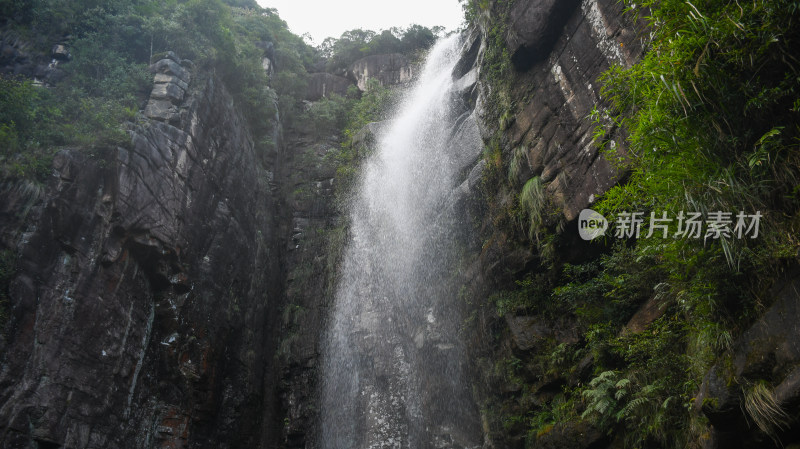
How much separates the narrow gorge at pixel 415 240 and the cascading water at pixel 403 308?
0.08 meters

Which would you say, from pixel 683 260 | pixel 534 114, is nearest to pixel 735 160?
pixel 683 260

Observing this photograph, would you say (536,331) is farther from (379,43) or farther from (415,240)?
(379,43)

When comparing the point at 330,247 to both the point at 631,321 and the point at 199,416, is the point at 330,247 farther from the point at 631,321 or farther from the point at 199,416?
the point at 631,321

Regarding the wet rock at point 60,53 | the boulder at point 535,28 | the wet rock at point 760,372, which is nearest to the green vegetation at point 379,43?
the wet rock at point 60,53

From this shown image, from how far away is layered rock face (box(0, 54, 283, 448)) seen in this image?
8570 millimetres

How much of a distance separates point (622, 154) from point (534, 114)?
107 inches

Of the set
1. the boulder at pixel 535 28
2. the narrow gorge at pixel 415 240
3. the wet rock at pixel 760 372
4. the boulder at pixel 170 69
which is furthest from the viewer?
the boulder at pixel 170 69

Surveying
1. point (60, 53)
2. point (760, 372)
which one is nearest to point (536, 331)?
point (760, 372)

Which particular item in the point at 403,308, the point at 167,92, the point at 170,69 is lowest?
the point at 403,308

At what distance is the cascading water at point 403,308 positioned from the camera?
10422 millimetres

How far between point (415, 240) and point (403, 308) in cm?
210

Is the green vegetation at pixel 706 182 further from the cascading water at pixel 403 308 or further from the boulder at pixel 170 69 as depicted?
the boulder at pixel 170 69

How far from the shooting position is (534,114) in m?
8.74

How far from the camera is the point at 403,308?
1255cm
